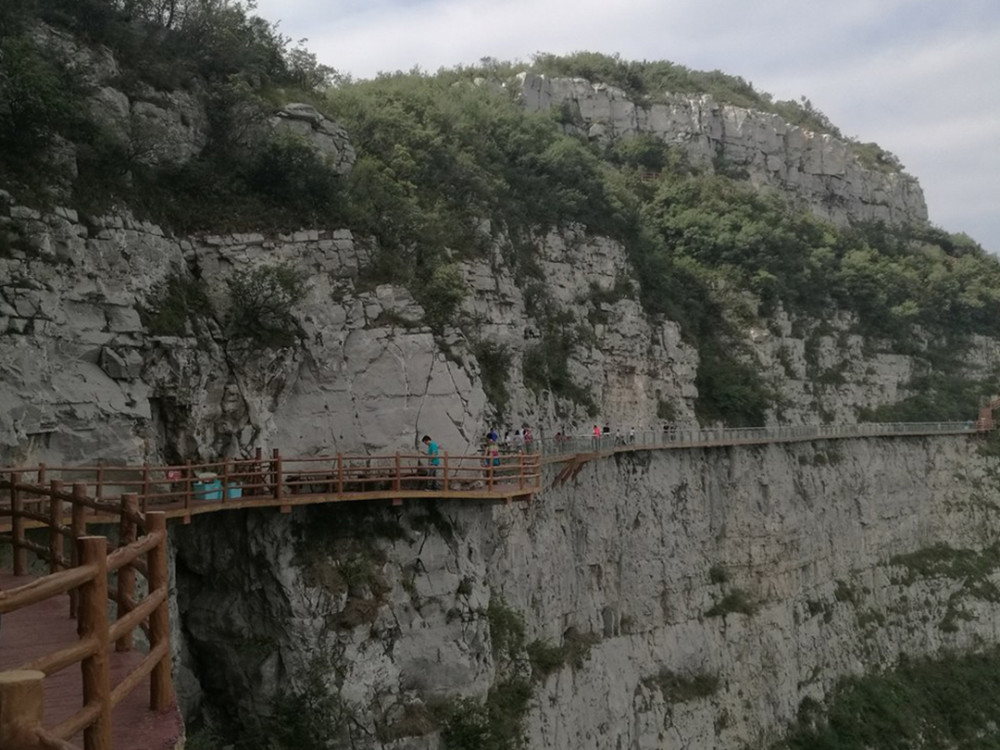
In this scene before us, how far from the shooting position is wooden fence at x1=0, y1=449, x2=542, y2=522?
18688 mm

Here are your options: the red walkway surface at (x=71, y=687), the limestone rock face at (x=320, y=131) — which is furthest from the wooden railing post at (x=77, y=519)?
the limestone rock face at (x=320, y=131)

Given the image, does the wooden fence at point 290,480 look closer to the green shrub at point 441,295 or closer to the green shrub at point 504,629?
the green shrub at point 504,629

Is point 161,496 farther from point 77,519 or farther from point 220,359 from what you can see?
point 77,519

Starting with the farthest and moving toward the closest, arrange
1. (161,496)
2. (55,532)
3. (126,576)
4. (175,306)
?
(175,306) < (161,496) < (55,532) < (126,576)

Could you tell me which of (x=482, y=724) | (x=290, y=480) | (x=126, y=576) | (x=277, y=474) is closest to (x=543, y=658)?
(x=482, y=724)

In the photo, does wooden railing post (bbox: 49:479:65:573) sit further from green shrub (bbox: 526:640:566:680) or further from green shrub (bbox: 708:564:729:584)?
green shrub (bbox: 708:564:729:584)

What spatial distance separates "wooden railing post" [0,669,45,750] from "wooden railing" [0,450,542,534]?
14539mm

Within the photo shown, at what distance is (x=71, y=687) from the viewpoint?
576 cm

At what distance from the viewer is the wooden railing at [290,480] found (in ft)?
61.3

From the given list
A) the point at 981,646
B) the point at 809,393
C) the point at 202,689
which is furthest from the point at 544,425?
the point at 981,646

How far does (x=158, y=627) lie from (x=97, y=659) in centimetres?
134

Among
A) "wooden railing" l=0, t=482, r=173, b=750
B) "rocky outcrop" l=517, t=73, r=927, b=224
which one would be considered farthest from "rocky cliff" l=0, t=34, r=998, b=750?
"rocky outcrop" l=517, t=73, r=927, b=224

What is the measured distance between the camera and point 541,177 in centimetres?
4406

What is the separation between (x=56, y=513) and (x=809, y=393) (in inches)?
1920
